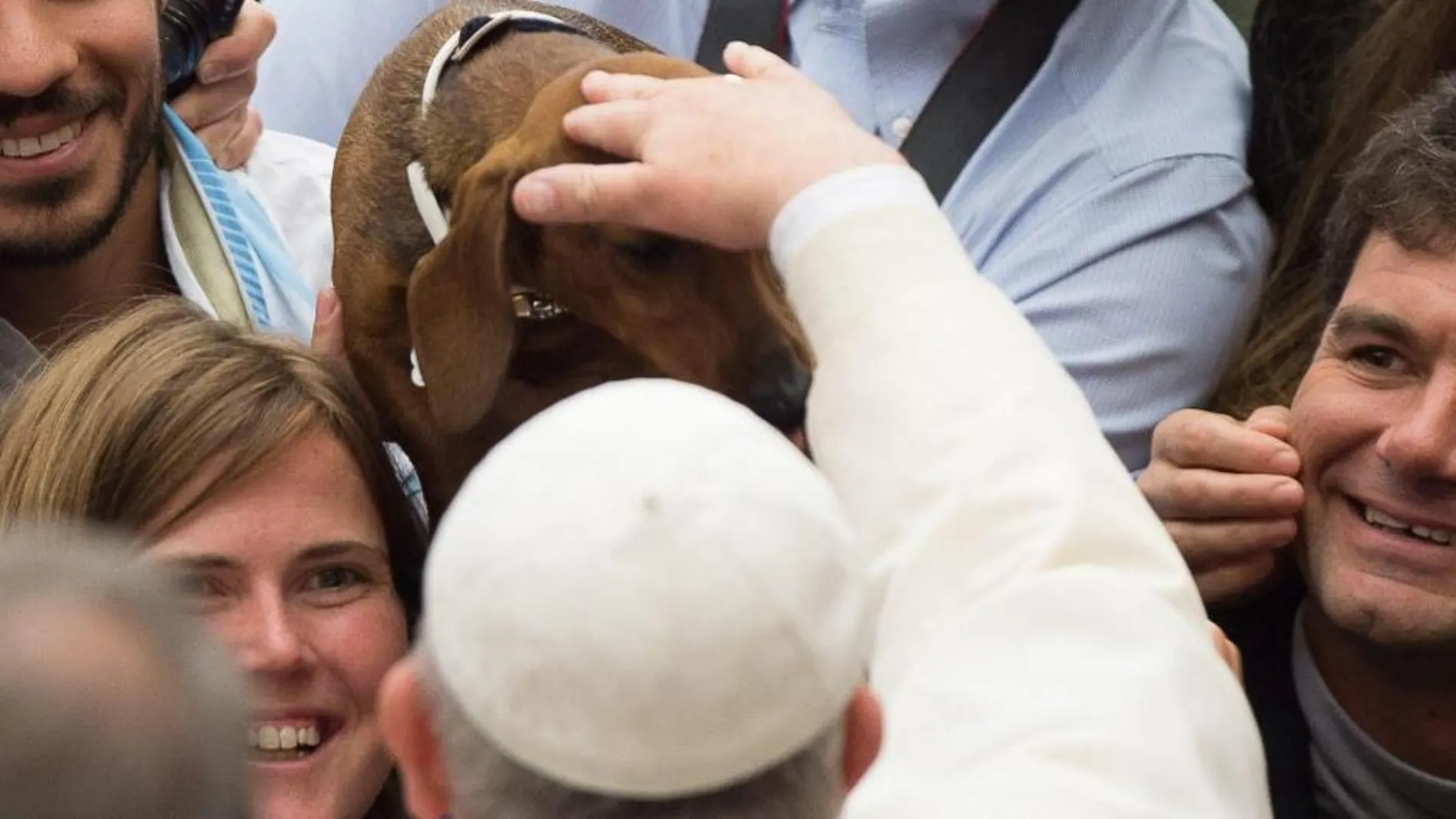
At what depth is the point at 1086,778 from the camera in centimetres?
117

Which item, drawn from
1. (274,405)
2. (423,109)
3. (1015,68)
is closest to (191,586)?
(274,405)

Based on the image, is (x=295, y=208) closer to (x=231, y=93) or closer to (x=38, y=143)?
(x=231, y=93)

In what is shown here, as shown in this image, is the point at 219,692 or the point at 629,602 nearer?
the point at 219,692

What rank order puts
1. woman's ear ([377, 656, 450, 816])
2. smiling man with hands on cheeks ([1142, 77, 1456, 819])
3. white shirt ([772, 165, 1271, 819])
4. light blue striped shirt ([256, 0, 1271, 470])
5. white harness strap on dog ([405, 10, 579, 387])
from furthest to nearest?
light blue striped shirt ([256, 0, 1271, 470]) < white harness strap on dog ([405, 10, 579, 387]) < smiling man with hands on cheeks ([1142, 77, 1456, 819]) < white shirt ([772, 165, 1271, 819]) < woman's ear ([377, 656, 450, 816])

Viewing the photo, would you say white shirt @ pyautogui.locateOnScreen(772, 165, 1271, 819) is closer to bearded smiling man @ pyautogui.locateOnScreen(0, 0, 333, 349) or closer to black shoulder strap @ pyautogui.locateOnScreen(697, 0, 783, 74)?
bearded smiling man @ pyautogui.locateOnScreen(0, 0, 333, 349)

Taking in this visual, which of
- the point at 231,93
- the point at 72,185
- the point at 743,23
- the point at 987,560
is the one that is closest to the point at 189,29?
the point at 231,93

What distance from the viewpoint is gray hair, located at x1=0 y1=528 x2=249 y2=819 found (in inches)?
30.3

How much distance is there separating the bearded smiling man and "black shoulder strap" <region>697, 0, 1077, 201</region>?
2.10ft

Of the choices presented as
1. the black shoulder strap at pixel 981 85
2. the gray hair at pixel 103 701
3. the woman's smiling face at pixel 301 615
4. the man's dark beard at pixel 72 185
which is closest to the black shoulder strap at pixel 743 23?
the black shoulder strap at pixel 981 85

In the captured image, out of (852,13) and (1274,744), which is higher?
(852,13)

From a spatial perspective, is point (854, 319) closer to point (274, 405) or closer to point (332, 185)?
point (274, 405)

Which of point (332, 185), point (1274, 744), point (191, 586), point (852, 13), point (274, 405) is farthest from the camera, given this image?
point (852, 13)

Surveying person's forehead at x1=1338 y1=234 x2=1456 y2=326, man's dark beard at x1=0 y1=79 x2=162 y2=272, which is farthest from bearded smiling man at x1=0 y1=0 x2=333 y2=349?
person's forehead at x1=1338 y1=234 x2=1456 y2=326

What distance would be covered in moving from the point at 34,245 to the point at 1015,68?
4.01 feet
